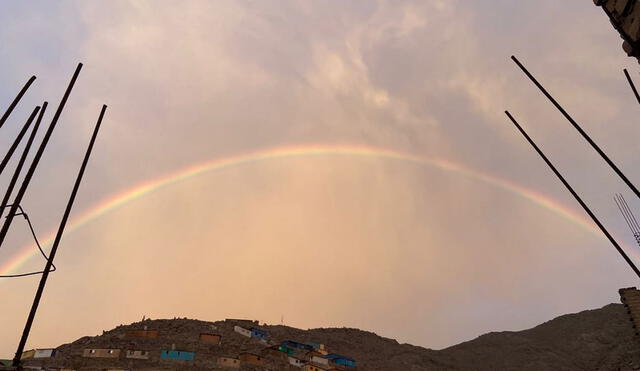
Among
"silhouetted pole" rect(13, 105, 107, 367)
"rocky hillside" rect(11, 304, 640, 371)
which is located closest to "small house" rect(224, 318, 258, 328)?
"rocky hillside" rect(11, 304, 640, 371)

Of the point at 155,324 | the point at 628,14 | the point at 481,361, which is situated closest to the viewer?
the point at 628,14

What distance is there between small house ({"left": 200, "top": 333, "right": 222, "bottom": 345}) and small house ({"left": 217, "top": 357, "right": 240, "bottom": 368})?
10.1 meters

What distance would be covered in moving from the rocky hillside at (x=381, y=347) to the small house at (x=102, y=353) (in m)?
0.85

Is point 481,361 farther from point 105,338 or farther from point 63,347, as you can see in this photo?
point 63,347

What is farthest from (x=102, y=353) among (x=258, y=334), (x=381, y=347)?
(x=381, y=347)

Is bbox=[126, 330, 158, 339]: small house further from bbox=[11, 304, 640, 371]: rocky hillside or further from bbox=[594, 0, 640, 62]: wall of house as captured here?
bbox=[594, 0, 640, 62]: wall of house

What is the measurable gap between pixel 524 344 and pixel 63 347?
309 feet

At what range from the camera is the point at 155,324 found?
298ft

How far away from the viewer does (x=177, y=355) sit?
6962 cm

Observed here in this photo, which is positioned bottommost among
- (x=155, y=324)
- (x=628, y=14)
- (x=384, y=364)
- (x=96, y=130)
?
(x=628, y=14)

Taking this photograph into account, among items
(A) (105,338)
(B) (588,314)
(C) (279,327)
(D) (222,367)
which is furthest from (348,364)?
(B) (588,314)

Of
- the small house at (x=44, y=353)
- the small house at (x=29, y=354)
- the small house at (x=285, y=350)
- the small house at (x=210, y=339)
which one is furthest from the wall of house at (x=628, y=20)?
the small house at (x=29, y=354)

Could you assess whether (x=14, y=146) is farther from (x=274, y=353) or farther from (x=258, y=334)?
(x=258, y=334)

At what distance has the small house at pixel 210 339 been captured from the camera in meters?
A: 79.7
